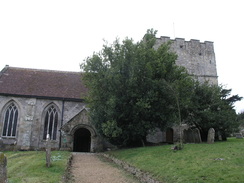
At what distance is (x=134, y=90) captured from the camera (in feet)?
57.5

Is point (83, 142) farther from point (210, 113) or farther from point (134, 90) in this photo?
point (210, 113)

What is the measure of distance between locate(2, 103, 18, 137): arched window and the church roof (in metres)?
1.68

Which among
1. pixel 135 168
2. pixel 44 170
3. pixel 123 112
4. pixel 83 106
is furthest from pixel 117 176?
pixel 83 106

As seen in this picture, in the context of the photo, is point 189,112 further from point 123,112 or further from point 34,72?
point 34,72

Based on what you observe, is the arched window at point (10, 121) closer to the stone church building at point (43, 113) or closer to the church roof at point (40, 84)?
the stone church building at point (43, 113)

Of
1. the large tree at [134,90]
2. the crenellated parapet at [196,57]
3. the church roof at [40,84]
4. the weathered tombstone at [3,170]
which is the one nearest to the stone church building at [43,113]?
the church roof at [40,84]

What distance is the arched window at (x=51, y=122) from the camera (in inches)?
952

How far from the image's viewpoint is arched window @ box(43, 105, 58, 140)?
79.3 ft

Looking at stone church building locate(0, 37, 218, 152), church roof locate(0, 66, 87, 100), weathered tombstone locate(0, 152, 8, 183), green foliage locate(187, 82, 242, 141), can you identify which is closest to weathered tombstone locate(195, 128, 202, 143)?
green foliage locate(187, 82, 242, 141)

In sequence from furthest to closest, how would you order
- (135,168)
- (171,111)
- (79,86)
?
(79,86), (171,111), (135,168)

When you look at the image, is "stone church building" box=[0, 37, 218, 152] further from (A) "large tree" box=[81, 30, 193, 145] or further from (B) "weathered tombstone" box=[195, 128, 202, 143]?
(B) "weathered tombstone" box=[195, 128, 202, 143]

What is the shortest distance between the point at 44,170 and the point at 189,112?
47.1 feet

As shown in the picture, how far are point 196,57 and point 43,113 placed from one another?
20.0m

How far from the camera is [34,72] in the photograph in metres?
28.0
